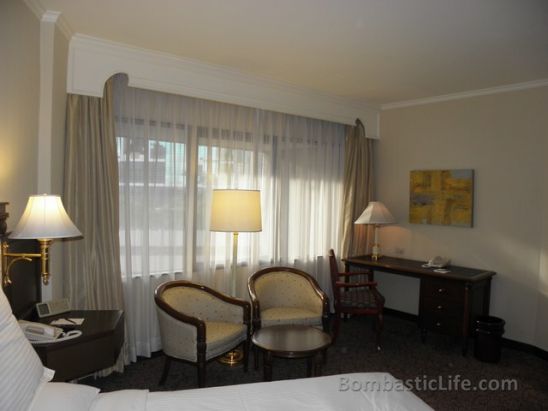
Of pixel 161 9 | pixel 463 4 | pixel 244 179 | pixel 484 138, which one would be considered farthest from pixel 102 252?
pixel 484 138

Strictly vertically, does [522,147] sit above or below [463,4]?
below

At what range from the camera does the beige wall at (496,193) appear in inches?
155

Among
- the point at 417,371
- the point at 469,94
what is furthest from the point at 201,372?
the point at 469,94

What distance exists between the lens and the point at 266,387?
1841mm

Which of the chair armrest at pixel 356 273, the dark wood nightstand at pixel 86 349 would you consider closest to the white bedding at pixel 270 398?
the dark wood nightstand at pixel 86 349

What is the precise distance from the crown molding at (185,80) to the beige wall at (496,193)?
1.13 metres

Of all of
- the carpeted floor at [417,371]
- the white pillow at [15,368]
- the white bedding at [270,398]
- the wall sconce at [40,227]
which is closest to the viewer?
the white pillow at [15,368]

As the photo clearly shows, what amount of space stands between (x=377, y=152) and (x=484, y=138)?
4.65ft

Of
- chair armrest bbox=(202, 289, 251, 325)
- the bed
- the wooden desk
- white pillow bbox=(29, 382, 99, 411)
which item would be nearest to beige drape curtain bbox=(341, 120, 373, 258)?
the wooden desk

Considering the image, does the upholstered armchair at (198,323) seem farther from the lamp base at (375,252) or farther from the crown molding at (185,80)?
the lamp base at (375,252)

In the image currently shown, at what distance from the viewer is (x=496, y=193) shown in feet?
13.9

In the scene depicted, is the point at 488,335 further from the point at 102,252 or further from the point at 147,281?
the point at 102,252

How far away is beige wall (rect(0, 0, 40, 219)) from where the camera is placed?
7.03 feet

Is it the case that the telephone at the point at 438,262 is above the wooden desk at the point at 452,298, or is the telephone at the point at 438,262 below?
above
